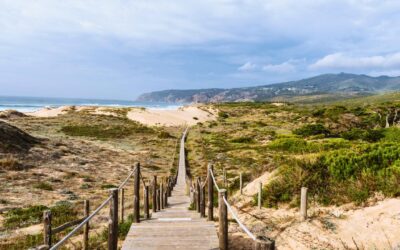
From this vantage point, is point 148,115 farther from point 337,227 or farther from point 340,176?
point 337,227

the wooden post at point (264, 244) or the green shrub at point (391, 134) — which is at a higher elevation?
the wooden post at point (264, 244)

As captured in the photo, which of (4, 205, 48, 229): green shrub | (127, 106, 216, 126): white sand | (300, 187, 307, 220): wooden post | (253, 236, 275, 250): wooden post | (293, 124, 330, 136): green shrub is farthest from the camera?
(127, 106, 216, 126): white sand

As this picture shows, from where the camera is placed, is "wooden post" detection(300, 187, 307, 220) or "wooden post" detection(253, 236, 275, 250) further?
"wooden post" detection(300, 187, 307, 220)

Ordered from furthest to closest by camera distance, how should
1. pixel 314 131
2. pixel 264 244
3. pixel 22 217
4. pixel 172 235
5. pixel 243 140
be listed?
pixel 243 140 → pixel 314 131 → pixel 22 217 → pixel 172 235 → pixel 264 244

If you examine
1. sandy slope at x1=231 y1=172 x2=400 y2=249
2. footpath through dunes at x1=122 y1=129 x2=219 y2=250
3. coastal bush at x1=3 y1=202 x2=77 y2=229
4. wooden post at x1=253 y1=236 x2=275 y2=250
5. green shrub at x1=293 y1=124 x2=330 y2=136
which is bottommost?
coastal bush at x1=3 y1=202 x2=77 y2=229

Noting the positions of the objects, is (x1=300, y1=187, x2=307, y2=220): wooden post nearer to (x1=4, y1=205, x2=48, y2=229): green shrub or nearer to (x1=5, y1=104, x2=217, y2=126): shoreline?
(x1=4, y1=205, x2=48, y2=229): green shrub

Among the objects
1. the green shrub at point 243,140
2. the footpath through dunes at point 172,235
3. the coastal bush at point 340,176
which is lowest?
the green shrub at point 243,140

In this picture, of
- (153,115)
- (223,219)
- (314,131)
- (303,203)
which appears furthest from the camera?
(153,115)

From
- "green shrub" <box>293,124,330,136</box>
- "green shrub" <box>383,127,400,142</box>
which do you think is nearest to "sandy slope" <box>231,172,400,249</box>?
"green shrub" <box>383,127,400,142</box>

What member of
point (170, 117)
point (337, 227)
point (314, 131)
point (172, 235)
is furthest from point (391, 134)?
point (170, 117)

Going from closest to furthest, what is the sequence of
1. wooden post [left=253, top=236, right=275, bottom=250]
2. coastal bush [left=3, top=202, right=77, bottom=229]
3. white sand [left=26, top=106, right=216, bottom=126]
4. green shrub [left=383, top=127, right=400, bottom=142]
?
1. wooden post [left=253, top=236, right=275, bottom=250]
2. coastal bush [left=3, top=202, right=77, bottom=229]
3. green shrub [left=383, top=127, right=400, bottom=142]
4. white sand [left=26, top=106, right=216, bottom=126]

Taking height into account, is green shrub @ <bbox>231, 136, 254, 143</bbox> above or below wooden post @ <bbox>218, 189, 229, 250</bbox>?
below

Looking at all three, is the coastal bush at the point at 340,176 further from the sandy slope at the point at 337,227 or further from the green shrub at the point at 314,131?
the green shrub at the point at 314,131

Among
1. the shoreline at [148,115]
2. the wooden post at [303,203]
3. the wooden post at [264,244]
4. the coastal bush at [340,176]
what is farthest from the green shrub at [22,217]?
the shoreline at [148,115]
